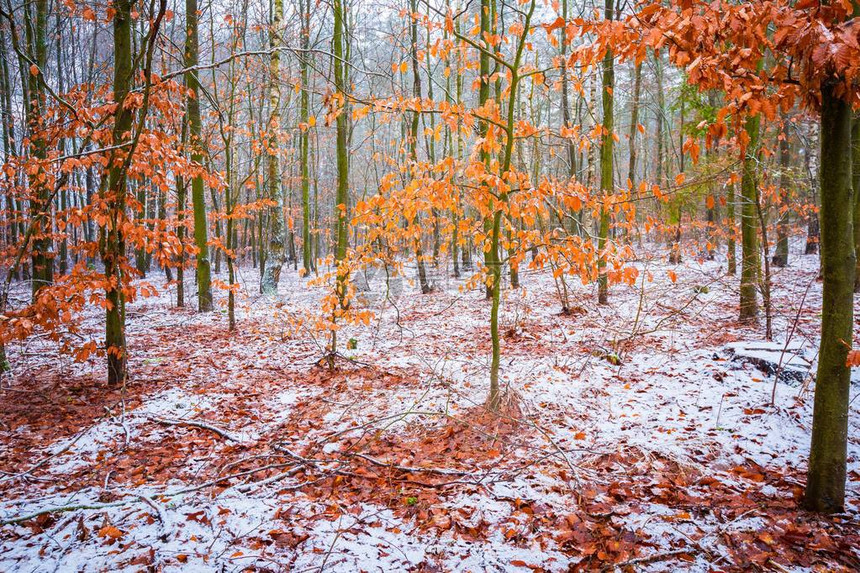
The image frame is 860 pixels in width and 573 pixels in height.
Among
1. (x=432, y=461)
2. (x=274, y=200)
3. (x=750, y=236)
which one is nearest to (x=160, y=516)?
(x=432, y=461)

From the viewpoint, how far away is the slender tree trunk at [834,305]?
2506mm

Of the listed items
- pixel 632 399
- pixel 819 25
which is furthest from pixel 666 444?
pixel 819 25

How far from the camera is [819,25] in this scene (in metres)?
1.92

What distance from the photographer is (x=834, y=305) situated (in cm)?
259

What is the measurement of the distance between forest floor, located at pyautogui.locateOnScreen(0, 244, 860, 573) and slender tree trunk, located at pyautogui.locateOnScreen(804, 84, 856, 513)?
0.35 metres

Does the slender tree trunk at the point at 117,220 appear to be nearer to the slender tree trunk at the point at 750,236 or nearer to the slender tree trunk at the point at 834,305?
the slender tree trunk at the point at 834,305

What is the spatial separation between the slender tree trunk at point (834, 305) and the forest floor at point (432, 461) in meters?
0.35

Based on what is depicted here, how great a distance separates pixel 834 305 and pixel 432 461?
126 inches

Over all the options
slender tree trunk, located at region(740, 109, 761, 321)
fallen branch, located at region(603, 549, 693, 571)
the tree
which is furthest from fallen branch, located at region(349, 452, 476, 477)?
the tree

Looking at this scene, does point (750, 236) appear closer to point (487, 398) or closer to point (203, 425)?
point (487, 398)

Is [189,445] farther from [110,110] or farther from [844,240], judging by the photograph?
[844,240]

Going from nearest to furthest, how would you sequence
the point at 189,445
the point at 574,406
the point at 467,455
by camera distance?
the point at 467,455 → the point at 189,445 → the point at 574,406

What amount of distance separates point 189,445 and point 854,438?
6.31 metres

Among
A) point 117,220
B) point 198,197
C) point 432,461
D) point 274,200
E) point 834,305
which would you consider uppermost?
point 198,197
